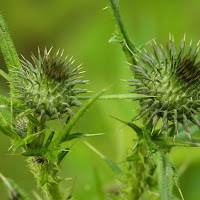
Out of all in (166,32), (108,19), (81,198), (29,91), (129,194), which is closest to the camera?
(29,91)

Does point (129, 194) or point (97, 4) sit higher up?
point (97, 4)

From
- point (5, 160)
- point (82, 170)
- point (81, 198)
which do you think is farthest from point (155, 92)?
point (5, 160)

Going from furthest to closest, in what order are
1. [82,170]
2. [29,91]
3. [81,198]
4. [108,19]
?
[108,19]
[82,170]
[81,198]
[29,91]

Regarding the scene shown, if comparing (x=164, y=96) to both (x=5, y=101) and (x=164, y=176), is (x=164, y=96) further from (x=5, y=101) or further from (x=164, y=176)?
(x=5, y=101)

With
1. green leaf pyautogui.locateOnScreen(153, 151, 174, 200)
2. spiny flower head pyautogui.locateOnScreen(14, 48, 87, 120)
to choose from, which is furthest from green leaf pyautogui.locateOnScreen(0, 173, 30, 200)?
green leaf pyautogui.locateOnScreen(153, 151, 174, 200)

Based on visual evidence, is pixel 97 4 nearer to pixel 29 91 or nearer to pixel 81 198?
pixel 81 198

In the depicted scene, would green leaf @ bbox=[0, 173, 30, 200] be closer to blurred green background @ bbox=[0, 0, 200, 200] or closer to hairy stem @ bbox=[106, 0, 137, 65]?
Answer: hairy stem @ bbox=[106, 0, 137, 65]
